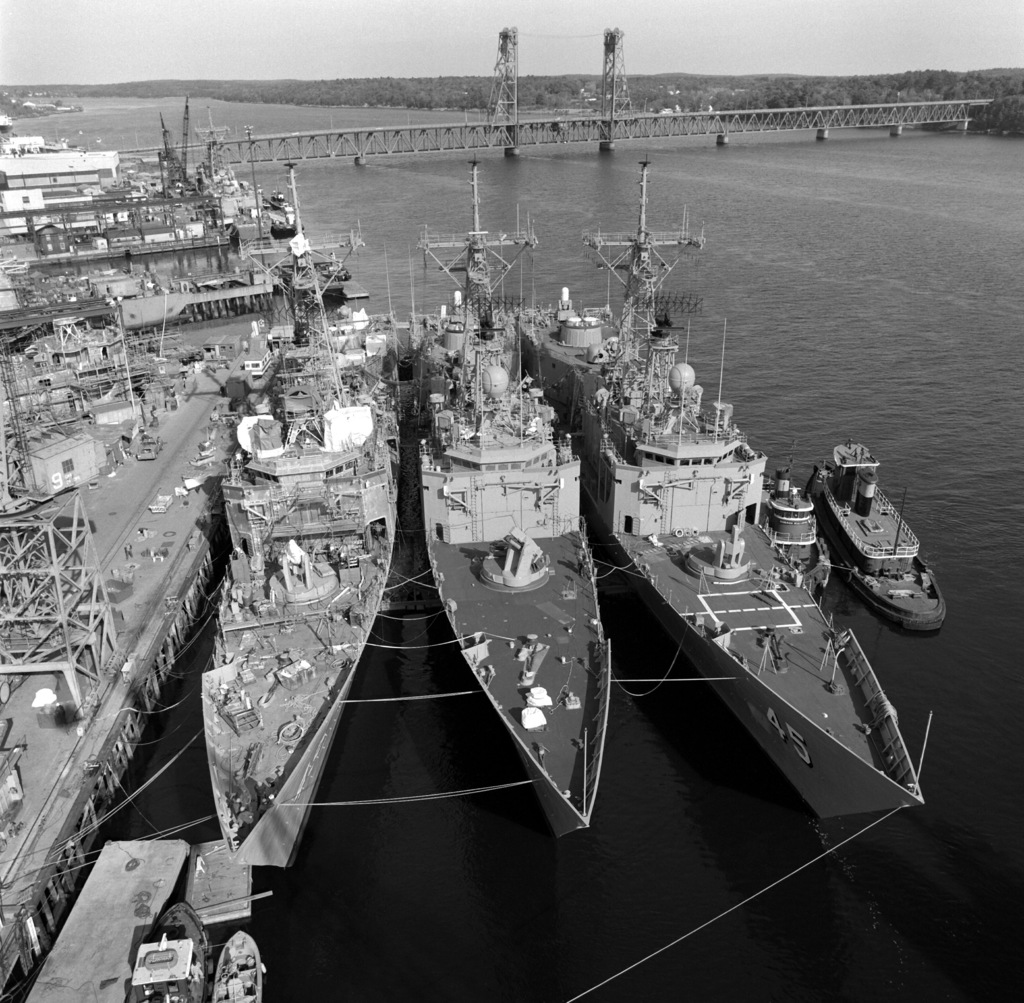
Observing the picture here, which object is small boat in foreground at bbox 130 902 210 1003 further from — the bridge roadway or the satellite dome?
the bridge roadway

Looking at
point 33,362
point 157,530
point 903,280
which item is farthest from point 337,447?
point 903,280

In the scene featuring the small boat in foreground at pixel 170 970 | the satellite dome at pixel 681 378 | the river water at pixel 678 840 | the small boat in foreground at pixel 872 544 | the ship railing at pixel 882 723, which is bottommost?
the river water at pixel 678 840

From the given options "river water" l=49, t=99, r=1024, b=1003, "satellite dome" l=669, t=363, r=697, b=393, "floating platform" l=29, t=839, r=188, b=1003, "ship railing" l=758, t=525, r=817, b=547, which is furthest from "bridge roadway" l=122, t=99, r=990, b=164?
"floating platform" l=29, t=839, r=188, b=1003

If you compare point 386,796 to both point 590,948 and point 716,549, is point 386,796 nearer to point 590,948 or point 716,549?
point 590,948

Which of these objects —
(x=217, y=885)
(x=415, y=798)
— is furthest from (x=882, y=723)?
(x=217, y=885)

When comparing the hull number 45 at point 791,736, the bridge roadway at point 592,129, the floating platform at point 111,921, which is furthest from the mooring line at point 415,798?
the bridge roadway at point 592,129

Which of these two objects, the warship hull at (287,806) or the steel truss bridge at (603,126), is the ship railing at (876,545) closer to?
the warship hull at (287,806)

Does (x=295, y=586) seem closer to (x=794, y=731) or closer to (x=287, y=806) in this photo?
(x=287, y=806)
